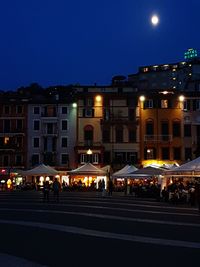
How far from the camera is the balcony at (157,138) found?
7031 centimetres

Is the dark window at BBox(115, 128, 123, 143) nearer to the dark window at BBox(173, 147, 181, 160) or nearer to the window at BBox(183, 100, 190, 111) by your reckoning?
the dark window at BBox(173, 147, 181, 160)

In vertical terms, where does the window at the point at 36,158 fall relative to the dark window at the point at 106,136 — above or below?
below

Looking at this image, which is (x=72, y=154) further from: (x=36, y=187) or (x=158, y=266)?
(x=158, y=266)

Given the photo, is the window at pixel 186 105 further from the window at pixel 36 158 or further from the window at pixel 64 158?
the window at pixel 36 158

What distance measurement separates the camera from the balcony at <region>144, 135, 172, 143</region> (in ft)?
231

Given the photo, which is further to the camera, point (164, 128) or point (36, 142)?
point (36, 142)

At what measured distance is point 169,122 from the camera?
233ft

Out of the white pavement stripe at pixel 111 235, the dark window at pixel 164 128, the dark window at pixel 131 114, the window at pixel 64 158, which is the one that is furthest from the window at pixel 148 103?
the white pavement stripe at pixel 111 235

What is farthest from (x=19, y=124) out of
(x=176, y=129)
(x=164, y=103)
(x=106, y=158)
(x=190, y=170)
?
(x=190, y=170)

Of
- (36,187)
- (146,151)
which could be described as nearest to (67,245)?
(36,187)

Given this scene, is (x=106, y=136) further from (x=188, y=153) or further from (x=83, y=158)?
(x=188, y=153)

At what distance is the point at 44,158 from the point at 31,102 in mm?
8712

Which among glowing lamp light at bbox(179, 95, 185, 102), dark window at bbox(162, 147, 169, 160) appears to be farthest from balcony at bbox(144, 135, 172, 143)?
glowing lamp light at bbox(179, 95, 185, 102)

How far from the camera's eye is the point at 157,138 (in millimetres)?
70562
